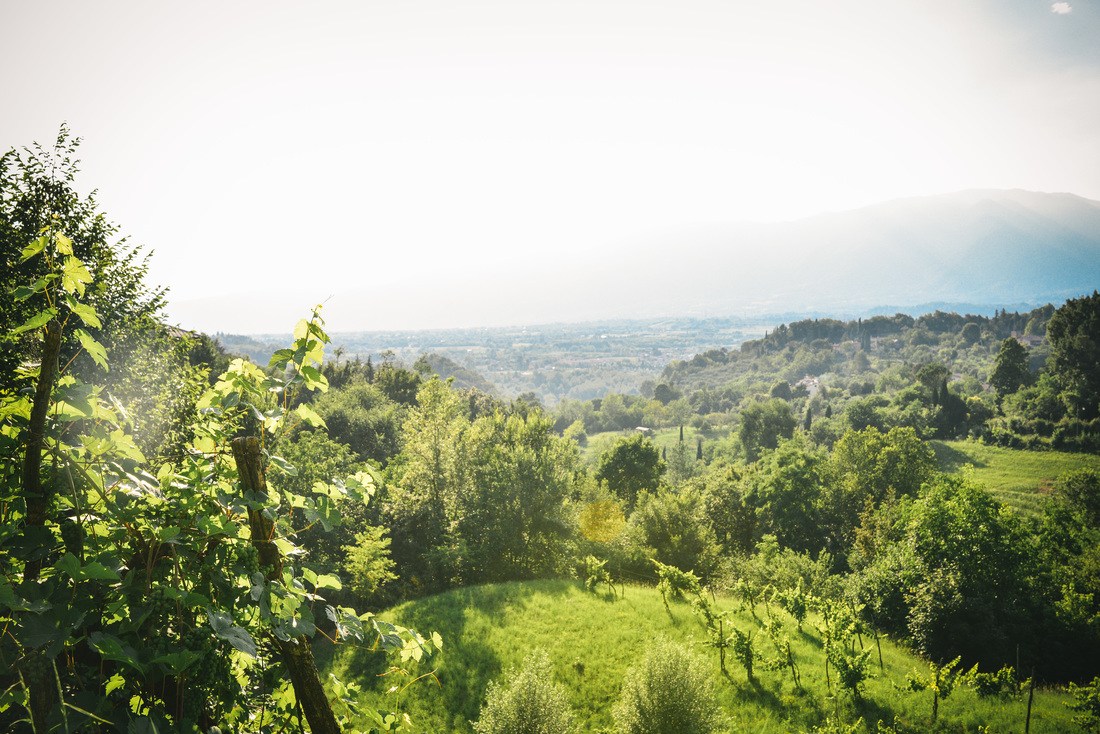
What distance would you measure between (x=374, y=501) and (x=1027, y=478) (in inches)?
2287

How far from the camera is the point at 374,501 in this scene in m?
23.3

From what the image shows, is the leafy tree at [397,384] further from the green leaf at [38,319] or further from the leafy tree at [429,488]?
the green leaf at [38,319]

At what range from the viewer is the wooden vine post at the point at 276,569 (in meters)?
1.86

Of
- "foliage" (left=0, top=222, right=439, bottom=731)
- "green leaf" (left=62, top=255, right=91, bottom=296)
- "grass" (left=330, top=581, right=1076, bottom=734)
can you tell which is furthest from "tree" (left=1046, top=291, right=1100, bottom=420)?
"green leaf" (left=62, top=255, right=91, bottom=296)

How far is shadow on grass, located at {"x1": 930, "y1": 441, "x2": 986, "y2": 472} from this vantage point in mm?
50469

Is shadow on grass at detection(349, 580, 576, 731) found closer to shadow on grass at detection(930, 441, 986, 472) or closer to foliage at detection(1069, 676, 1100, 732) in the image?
foliage at detection(1069, 676, 1100, 732)

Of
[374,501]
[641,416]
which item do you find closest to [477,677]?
[374,501]

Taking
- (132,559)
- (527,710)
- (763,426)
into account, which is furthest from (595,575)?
(763,426)

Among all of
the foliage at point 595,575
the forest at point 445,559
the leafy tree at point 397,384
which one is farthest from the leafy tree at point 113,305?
the leafy tree at point 397,384

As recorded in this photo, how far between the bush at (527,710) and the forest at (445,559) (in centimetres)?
5

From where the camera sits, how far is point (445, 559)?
2119cm

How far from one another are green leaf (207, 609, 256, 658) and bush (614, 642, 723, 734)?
11073 millimetres

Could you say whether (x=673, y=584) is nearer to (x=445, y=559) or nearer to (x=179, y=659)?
(x=445, y=559)

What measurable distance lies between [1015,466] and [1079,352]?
2351 cm
